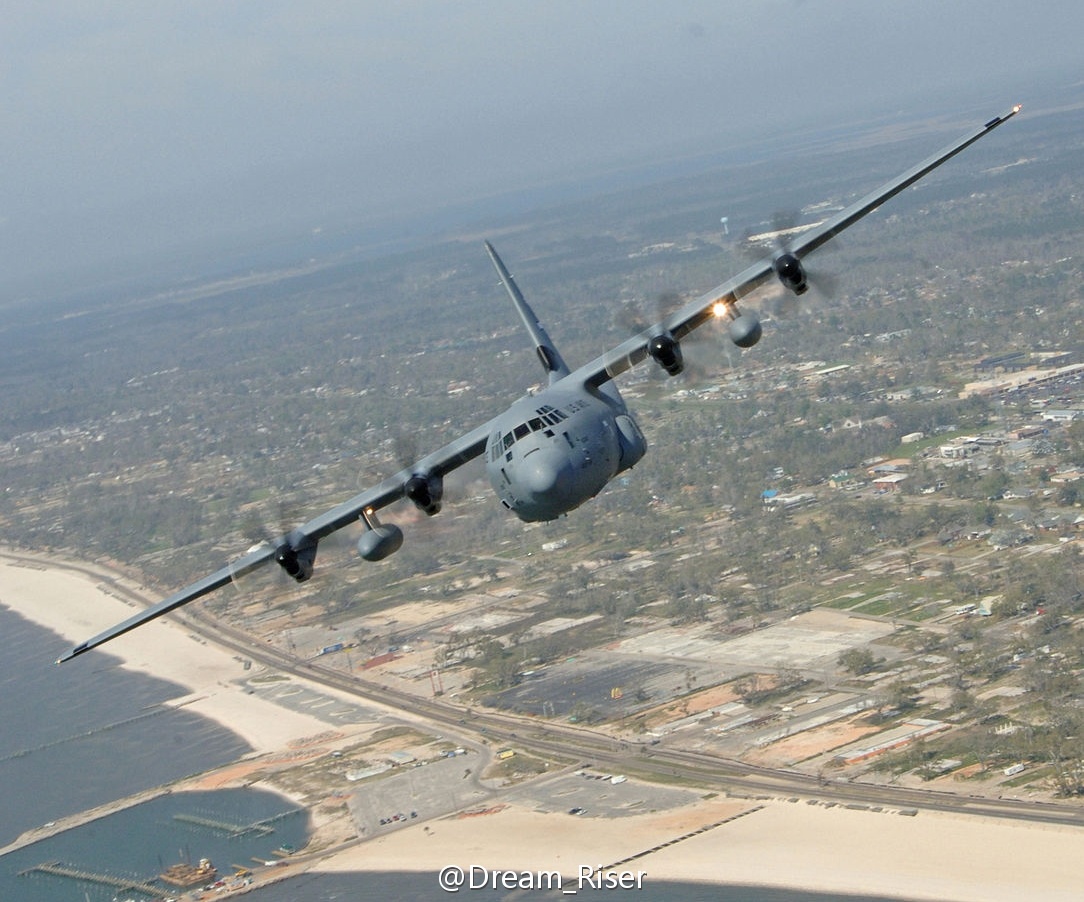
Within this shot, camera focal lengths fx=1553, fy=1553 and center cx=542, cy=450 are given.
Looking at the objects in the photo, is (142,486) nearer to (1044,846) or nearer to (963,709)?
(963,709)

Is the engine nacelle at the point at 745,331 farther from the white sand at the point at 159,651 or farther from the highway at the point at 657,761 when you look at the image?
the white sand at the point at 159,651

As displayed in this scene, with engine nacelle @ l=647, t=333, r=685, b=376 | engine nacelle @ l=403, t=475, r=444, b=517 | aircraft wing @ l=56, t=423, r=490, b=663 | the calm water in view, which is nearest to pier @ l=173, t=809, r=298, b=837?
the calm water

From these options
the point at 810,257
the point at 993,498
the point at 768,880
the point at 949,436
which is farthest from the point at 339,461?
the point at 810,257

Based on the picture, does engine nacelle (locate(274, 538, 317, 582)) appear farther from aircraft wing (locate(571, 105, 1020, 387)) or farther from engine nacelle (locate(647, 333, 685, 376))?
engine nacelle (locate(647, 333, 685, 376))

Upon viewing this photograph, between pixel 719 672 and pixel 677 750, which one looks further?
pixel 719 672

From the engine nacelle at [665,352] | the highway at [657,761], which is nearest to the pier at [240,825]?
the highway at [657,761]
